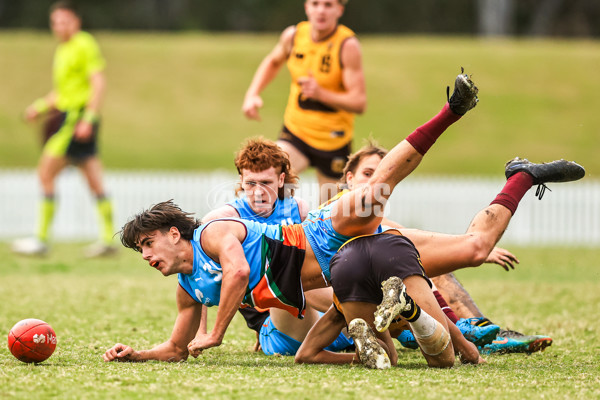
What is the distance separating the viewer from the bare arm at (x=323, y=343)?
4332 mm

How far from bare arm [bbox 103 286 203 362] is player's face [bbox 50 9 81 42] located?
269 inches

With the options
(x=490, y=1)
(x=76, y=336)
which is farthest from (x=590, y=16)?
(x=76, y=336)

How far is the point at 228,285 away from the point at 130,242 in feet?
2.02

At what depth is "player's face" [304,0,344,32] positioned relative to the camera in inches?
270

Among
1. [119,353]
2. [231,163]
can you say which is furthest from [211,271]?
[231,163]

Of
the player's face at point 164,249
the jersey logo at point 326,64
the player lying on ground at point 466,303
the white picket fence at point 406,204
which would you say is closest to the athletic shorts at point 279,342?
the player lying on ground at point 466,303

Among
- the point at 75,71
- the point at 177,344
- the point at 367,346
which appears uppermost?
the point at 75,71

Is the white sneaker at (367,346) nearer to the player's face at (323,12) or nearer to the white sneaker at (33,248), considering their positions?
the player's face at (323,12)

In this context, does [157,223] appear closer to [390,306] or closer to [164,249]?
[164,249]

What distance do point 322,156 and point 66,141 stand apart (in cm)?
420

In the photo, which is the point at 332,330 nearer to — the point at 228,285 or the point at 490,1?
the point at 228,285

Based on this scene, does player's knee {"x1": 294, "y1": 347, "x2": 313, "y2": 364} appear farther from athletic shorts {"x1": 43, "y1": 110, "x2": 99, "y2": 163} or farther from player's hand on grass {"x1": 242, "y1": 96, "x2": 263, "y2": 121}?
athletic shorts {"x1": 43, "y1": 110, "x2": 99, "y2": 163}

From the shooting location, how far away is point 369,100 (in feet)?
83.9

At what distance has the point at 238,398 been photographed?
10.8ft
